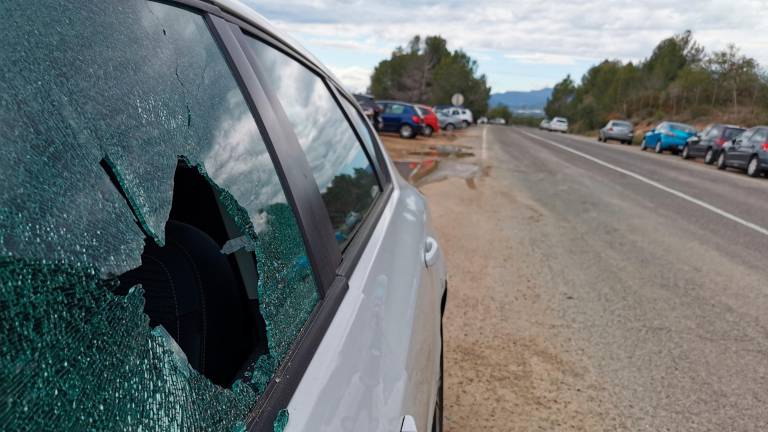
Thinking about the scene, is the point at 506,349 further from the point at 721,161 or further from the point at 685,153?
the point at 685,153

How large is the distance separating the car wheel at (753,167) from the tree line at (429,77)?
7078cm

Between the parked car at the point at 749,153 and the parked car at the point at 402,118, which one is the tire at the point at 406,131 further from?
the parked car at the point at 749,153

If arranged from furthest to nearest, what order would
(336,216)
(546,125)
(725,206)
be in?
(546,125) < (725,206) < (336,216)

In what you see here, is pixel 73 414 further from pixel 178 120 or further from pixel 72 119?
pixel 178 120

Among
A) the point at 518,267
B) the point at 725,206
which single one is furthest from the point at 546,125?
the point at 518,267

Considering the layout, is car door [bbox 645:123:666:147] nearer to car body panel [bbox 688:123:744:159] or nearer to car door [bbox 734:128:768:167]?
car body panel [bbox 688:123:744:159]

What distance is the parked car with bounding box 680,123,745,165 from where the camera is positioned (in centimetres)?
2059

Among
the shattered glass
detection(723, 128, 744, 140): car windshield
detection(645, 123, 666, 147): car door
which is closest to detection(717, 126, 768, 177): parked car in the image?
detection(723, 128, 744, 140): car windshield

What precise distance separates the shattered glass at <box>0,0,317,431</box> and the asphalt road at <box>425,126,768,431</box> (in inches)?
90.8

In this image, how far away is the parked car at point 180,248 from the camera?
690 millimetres

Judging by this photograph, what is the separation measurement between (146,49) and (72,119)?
0.88 ft

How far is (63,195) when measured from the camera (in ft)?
2.43

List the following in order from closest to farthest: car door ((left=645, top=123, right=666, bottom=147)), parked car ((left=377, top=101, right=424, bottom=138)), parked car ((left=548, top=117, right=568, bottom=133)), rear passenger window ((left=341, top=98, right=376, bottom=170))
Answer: rear passenger window ((left=341, top=98, right=376, bottom=170))
car door ((left=645, top=123, right=666, bottom=147))
parked car ((left=377, top=101, right=424, bottom=138))
parked car ((left=548, top=117, right=568, bottom=133))

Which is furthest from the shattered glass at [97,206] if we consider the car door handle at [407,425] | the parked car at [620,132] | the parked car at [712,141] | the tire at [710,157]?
the parked car at [620,132]
